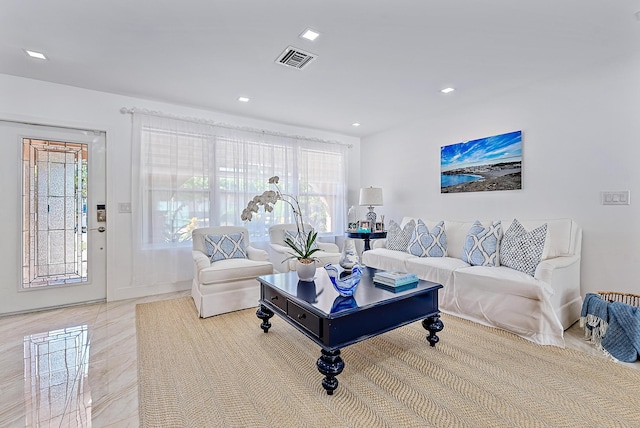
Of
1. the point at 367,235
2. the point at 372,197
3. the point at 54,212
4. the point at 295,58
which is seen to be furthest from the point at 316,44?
the point at 54,212

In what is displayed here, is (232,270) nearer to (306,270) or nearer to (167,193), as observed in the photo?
(306,270)

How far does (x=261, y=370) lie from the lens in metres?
1.93

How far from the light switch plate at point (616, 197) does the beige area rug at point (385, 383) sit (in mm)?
1451

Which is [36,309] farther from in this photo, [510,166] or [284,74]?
[510,166]

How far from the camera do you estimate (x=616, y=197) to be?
104 inches

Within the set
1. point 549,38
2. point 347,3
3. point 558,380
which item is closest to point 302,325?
point 558,380

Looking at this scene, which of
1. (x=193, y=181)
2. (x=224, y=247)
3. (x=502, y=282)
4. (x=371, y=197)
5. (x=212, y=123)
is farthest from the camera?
(x=371, y=197)

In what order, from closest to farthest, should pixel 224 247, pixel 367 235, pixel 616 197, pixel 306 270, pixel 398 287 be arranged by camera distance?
pixel 398 287, pixel 306 270, pixel 616 197, pixel 224 247, pixel 367 235

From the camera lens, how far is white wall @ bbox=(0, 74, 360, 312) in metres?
2.96

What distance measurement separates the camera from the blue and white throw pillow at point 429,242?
3.47 metres

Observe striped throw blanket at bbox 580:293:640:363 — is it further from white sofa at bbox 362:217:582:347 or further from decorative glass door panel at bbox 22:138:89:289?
decorative glass door panel at bbox 22:138:89:289

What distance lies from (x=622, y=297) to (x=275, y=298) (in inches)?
114

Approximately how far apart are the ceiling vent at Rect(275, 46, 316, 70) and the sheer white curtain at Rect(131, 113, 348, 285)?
1771 millimetres

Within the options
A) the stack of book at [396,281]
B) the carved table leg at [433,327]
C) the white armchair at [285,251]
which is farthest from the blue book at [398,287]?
the white armchair at [285,251]
